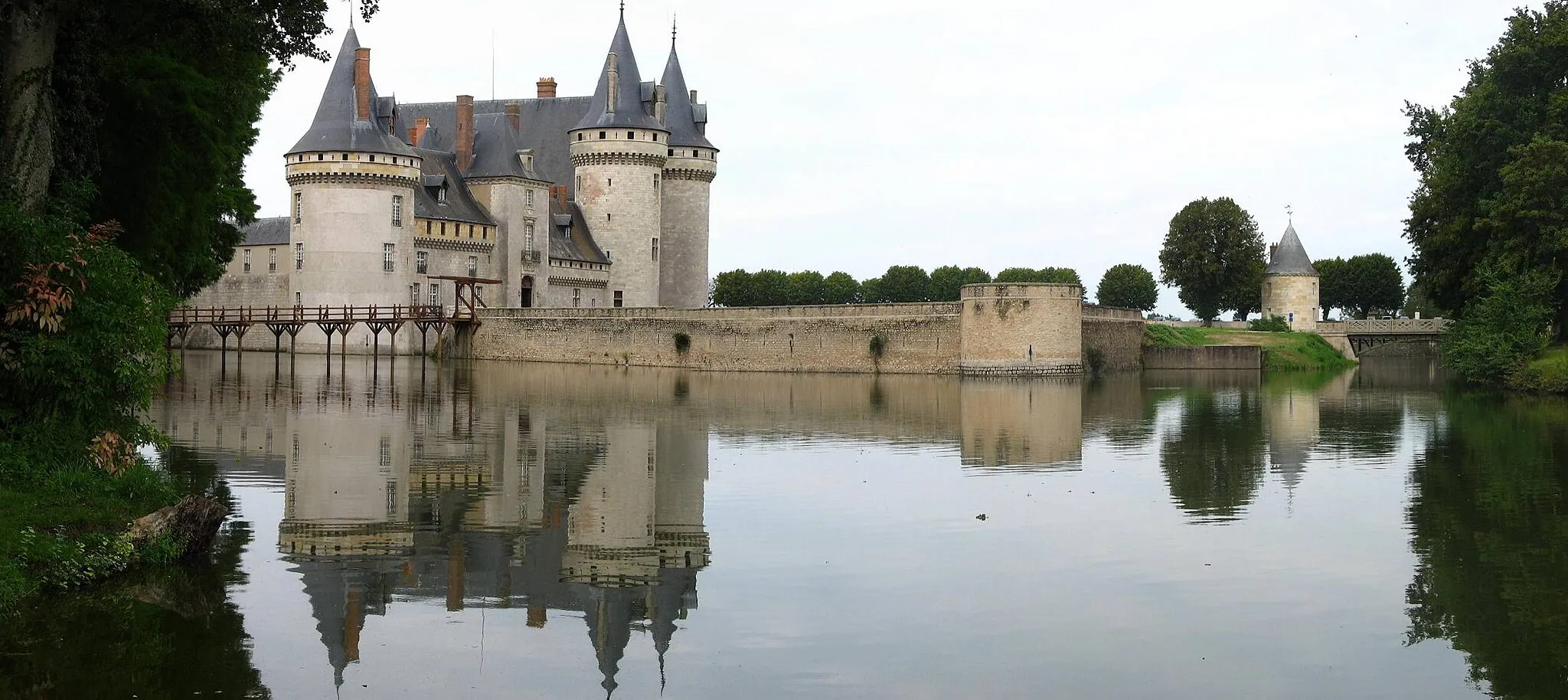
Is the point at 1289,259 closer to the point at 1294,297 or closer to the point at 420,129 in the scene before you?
the point at 1294,297

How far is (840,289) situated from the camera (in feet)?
269

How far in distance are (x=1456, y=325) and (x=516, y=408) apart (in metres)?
25.1

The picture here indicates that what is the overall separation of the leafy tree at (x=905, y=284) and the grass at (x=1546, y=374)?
46938mm

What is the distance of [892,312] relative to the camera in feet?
151

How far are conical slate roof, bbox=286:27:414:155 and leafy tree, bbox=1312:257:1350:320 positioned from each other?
52.4 metres

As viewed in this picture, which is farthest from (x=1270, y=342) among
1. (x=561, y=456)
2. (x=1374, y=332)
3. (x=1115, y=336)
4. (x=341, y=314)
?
(x=561, y=456)

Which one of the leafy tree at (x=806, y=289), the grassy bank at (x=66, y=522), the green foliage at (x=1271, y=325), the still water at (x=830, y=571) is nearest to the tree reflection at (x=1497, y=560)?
the still water at (x=830, y=571)

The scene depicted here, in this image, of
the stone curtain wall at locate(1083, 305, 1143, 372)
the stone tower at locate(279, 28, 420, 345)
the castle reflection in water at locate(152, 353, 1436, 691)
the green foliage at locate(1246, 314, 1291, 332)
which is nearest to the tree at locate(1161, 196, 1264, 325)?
the green foliage at locate(1246, 314, 1291, 332)

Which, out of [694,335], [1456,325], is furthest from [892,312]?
[1456,325]

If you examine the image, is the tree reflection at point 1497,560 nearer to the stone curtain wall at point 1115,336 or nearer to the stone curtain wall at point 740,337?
the stone curtain wall at point 740,337

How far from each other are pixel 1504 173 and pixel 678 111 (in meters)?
32.6

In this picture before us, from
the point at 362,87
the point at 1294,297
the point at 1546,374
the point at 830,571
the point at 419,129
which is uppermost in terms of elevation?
the point at 362,87

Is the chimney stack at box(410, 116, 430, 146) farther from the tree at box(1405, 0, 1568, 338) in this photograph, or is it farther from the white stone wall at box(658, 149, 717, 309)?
the tree at box(1405, 0, 1568, 338)

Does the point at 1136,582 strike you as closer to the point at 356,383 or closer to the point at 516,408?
the point at 516,408
